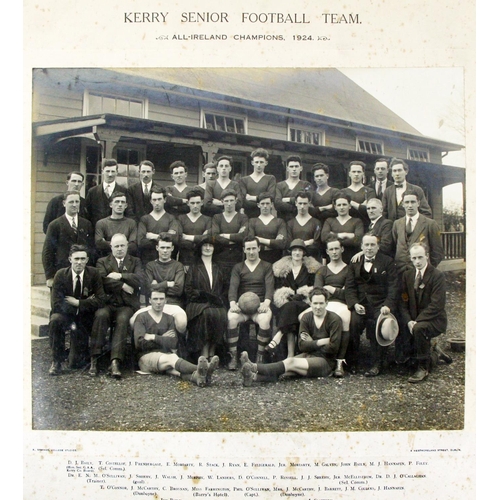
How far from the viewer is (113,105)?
9.75 ft

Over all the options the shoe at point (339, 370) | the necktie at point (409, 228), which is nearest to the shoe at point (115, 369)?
the shoe at point (339, 370)

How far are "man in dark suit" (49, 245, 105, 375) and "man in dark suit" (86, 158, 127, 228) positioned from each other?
0.29 metres

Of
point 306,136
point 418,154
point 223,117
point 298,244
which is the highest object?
point 223,117

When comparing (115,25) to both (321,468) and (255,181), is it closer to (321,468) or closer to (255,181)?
(255,181)

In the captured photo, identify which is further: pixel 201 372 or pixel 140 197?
pixel 140 197

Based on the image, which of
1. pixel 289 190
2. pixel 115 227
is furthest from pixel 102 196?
pixel 289 190

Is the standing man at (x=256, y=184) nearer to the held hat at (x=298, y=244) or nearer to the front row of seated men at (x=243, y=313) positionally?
the held hat at (x=298, y=244)

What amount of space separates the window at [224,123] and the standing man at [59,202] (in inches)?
33.0

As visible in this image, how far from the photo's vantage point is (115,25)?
2.89 metres

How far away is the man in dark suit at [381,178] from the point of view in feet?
10.1

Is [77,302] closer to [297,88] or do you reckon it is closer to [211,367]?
[211,367]

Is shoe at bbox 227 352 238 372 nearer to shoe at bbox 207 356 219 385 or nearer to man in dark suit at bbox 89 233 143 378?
shoe at bbox 207 356 219 385

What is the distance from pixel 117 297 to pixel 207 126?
1195 millimetres

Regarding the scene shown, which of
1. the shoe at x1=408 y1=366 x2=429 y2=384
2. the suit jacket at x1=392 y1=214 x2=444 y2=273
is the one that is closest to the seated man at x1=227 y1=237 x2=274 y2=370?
the suit jacket at x1=392 y1=214 x2=444 y2=273
